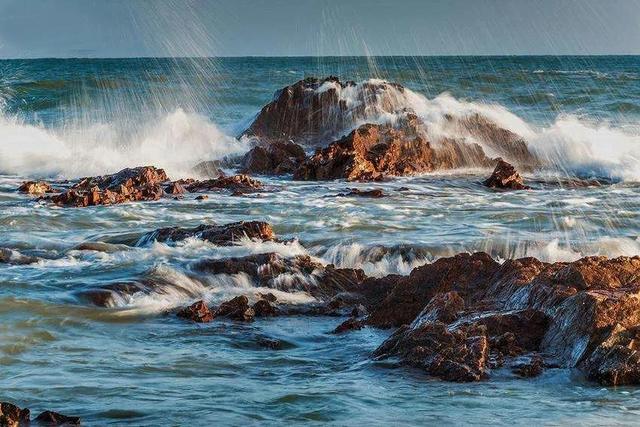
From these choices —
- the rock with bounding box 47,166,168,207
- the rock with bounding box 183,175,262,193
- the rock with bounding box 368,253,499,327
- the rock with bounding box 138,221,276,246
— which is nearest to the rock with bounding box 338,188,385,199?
the rock with bounding box 183,175,262,193

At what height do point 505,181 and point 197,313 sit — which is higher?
point 505,181

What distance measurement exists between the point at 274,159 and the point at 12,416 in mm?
15580

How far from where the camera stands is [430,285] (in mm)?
8688

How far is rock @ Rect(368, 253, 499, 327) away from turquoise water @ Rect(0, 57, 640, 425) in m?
0.36

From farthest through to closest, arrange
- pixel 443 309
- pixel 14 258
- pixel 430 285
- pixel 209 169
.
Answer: pixel 209 169
pixel 14 258
pixel 430 285
pixel 443 309

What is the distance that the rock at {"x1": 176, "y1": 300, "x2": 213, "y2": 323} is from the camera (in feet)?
28.6

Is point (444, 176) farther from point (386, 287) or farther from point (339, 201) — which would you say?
point (386, 287)

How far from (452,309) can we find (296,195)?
9.83 meters

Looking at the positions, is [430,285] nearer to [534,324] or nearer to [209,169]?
[534,324]

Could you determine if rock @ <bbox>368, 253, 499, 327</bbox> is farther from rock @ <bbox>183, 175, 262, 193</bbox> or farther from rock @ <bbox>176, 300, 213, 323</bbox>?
rock @ <bbox>183, 175, 262, 193</bbox>

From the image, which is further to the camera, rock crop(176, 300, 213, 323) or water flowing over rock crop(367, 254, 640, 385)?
rock crop(176, 300, 213, 323)

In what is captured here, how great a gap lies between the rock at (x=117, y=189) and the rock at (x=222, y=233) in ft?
13.9

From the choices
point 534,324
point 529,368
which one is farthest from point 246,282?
point 529,368

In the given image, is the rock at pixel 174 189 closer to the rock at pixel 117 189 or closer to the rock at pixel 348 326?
the rock at pixel 117 189
